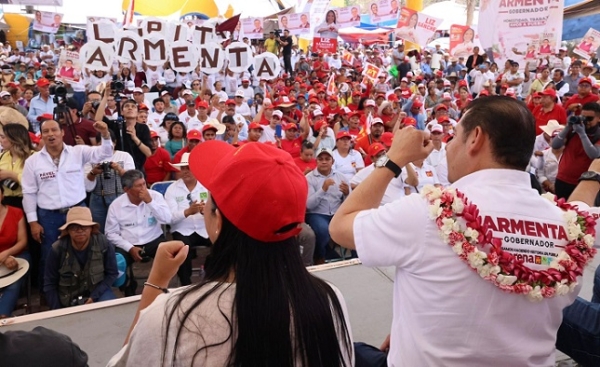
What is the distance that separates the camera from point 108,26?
752 cm

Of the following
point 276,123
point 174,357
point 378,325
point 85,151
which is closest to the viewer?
point 174,357

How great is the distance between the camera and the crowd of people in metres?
1.23

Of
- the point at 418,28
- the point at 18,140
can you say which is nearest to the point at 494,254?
the point at 18,140

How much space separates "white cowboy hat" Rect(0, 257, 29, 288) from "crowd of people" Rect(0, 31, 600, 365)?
6 cm

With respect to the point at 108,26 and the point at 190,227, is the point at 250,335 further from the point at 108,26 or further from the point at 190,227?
the point at 108,26

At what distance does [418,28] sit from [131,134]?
9.19m

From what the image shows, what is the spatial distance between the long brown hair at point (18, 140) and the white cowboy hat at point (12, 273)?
1.37m

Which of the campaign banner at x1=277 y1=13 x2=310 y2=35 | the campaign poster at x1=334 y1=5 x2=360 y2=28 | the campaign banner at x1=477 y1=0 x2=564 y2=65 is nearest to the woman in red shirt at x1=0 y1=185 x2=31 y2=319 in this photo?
the campaign banner at x1=477 y1=0 x2=564 y2=65

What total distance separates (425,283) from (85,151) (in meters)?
4.19

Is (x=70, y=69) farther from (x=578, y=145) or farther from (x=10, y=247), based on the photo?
(x=578, y=145)

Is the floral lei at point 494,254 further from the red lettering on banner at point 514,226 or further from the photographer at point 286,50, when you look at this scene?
the photographer at point 286,50

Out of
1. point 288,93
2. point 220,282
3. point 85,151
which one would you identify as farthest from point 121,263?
point 288,93

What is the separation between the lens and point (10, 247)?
4.14 m

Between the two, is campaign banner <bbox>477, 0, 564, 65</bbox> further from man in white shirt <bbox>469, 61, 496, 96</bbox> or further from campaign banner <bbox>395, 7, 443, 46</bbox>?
man in white shirt <bbox>469, 61, 496, 96</bbox>
